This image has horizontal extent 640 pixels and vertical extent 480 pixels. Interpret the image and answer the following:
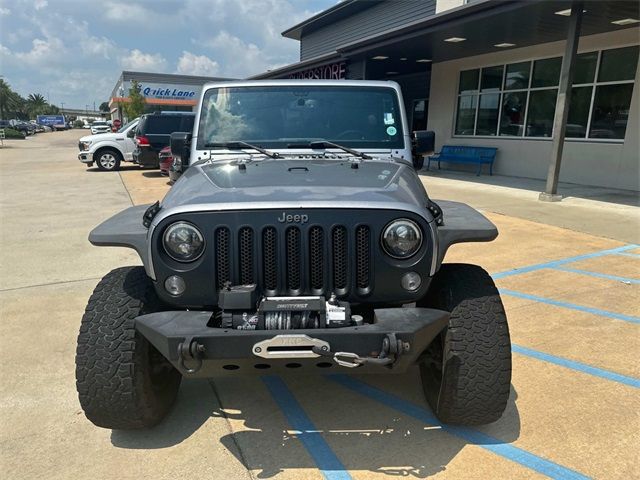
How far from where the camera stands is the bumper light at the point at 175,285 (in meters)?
2.29

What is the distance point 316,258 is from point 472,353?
2.94 ft

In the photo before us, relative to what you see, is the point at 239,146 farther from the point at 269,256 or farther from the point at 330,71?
the point at 330,71

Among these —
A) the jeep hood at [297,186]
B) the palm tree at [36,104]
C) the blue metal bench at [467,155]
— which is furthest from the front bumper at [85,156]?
the palm tree at [36,104]

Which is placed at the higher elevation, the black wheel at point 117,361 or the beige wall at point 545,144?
the beige wall at point 545,144

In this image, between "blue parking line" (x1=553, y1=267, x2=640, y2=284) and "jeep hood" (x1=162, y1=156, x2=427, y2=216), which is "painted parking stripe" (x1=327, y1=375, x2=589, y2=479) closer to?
"jeep hood" (x1=162, y1=156, x2=427, y2=216)

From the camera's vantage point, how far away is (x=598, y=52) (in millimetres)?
11281

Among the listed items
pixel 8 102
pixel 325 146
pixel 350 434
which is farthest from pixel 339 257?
pixel 8 102

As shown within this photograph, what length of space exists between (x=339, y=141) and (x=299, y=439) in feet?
6.53

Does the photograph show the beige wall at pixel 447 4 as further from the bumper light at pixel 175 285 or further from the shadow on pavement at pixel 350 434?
the bumper light at pixel 175 285

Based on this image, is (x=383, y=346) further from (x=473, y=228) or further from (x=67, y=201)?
(x=67, y=201)

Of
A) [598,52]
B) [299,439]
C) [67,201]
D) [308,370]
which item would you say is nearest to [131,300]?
[308,370]

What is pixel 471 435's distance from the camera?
2.62m

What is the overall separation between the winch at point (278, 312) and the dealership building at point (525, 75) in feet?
29.4

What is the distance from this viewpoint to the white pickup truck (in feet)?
53.2
